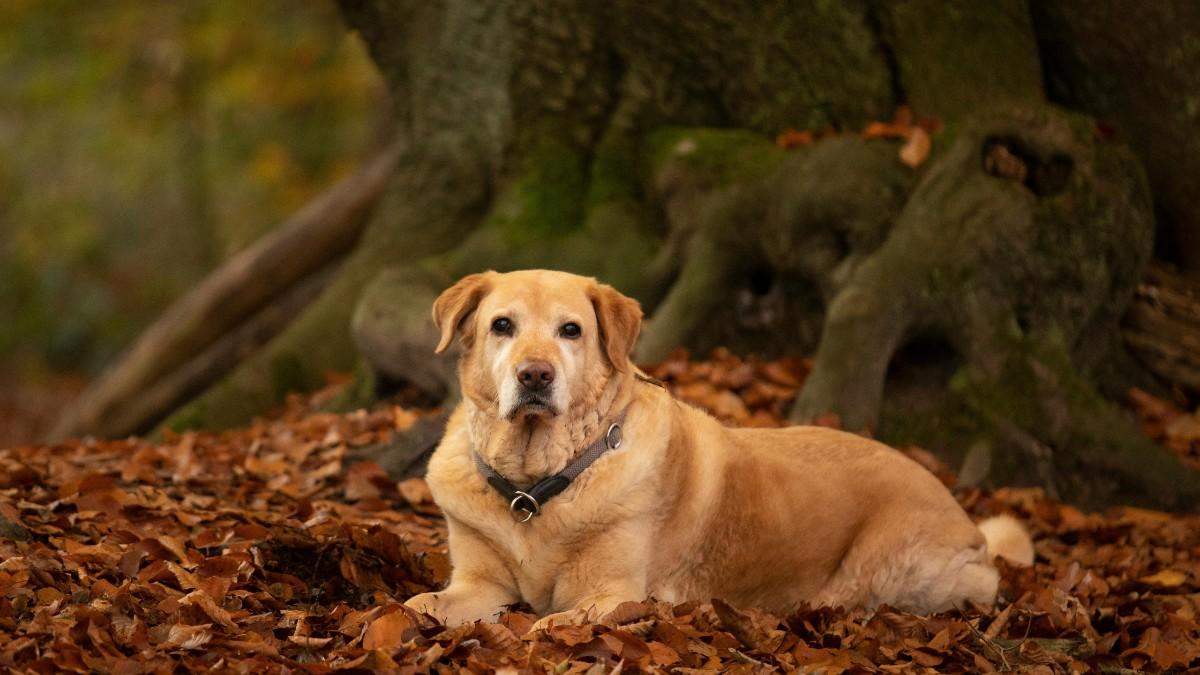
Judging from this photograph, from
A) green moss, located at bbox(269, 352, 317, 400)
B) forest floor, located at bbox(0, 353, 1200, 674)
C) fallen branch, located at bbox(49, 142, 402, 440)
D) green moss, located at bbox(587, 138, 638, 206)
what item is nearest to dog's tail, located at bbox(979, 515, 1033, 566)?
forest floor, located at bbox(0, 353, 1200, 674)

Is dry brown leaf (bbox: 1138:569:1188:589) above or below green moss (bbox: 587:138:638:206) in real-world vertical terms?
below

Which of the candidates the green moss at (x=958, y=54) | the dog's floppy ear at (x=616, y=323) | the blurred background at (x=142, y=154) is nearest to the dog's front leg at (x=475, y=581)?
the dog's floppy ear at (x=616, y=323)

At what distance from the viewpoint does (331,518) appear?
19.8ft

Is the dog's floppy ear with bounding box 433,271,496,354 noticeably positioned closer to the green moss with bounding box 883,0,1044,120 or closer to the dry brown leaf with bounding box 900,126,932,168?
the dry brown leaf with bounding box 900,126,932,168

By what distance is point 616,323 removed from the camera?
16.1 feet

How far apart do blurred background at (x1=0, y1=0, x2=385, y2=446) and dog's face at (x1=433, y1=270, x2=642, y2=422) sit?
15187mm

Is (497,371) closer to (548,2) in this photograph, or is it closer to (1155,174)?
(548,2)

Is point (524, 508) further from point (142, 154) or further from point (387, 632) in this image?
point (142, 154)

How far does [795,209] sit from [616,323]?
356 cm

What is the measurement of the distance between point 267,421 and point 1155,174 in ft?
21.0

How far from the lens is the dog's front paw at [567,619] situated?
4.57 m

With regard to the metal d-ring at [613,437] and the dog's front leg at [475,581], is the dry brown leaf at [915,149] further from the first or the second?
the dog's front leg at [475,581]

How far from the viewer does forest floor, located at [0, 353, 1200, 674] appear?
4.18 m

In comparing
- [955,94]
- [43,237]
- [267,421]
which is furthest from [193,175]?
[955,94]
